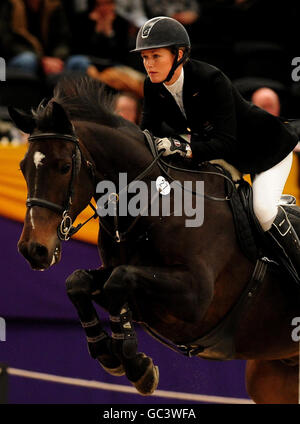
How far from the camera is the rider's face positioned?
3.57 meters

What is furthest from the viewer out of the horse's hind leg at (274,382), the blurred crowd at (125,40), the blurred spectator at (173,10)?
the blurred spectator at (173,10)

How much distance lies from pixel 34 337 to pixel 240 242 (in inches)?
78.9

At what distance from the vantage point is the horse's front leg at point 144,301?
10.9ft

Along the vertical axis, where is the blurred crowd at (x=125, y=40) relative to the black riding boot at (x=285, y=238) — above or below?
above

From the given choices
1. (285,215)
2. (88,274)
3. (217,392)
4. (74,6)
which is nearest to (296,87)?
(74,6)

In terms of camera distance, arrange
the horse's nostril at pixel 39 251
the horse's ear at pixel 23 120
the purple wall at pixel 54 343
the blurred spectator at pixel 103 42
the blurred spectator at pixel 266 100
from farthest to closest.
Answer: the blurred spectator at pixel 103 42, the blurred spectator at pixel 266 100, the purple wall at pixel 54 343, the horse's ear at pixel 23 120, the horse's nostril at pixel 39 251

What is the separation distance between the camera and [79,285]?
3.52 metres

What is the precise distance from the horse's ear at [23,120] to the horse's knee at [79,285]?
2.29ft

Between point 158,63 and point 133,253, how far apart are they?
0.88 meters

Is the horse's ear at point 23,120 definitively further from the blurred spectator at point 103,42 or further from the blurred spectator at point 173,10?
the blurred spectator at point 173,10

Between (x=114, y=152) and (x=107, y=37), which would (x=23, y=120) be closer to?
(x=114, y=152)

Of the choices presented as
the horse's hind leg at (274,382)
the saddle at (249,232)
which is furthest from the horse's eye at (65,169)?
the horse's hind leg at (274,382)

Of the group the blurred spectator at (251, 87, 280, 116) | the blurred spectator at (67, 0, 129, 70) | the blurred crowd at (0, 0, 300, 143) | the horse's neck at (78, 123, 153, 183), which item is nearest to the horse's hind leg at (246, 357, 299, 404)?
the horse's neck at (78, 123, 153, 183)
